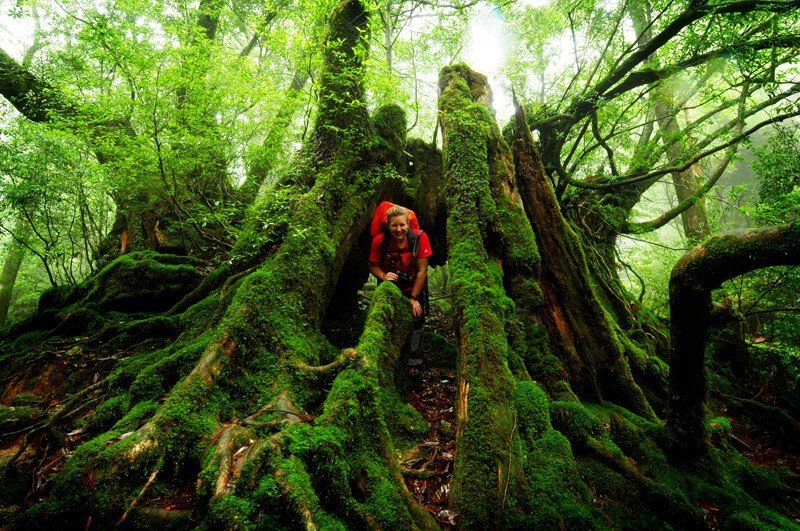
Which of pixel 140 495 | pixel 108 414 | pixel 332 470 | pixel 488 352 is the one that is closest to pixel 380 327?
pixel 488 352

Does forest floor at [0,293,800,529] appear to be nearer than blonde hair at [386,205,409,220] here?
Yes

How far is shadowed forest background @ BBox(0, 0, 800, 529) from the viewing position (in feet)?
8.59

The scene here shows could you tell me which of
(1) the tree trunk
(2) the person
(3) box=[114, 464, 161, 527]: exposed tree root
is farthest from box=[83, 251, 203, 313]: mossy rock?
(1) the tree trunk

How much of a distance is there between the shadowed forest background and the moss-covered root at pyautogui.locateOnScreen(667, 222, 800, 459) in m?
0.02

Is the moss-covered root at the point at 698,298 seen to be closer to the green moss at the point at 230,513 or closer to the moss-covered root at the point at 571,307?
the moss-covered root at the point at 571,307

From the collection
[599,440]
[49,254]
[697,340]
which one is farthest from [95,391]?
[49,254]

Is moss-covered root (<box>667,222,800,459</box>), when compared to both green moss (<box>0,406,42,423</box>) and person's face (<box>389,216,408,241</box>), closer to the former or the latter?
person's face (<box>389,216,408,241</box>)

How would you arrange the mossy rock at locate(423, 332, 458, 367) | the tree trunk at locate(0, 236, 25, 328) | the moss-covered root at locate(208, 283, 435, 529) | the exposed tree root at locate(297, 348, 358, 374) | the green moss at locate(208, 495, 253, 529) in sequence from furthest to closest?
the tree trunk at locate(0, 236, 25, 328), the mossy rock at locate(423, 332, 458, 367), the exposed tree root at locate(297, 348, 358, 374), the moss-covered root at locate(208, 283, 435, 529), the green moss at locate(208, 495, 253, 529)

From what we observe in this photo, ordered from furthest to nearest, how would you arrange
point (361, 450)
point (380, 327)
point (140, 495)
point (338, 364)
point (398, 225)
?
point (398, 225) < point (380, 327) < point (338, 364) < point (361, 450) < point (140, 495)

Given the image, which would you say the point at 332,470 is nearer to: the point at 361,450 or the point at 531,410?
the point at 361,450

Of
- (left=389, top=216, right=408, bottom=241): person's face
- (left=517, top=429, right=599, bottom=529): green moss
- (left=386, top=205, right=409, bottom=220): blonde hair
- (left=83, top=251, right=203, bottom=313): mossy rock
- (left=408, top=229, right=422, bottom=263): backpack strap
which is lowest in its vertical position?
(left=517, top=429, right=599, bottom=529): green moss

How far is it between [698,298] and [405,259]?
12.9 feet

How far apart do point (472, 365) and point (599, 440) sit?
1.51 m

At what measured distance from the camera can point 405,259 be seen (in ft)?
19.0
